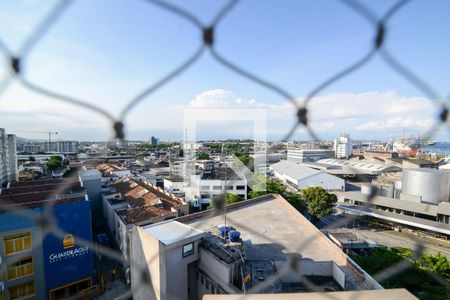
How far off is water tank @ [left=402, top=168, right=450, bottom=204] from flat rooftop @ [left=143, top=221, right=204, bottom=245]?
7426mm

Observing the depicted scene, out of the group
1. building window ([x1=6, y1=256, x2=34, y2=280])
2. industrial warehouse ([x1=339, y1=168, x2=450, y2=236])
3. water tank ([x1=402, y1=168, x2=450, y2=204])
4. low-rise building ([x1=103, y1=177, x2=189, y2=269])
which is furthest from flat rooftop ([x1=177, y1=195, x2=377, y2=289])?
water tank ([x1=402, y1=168, x2=450, y2=204])

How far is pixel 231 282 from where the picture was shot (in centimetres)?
262

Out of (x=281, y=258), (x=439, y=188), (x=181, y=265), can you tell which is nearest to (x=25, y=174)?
(x=181, y=265)

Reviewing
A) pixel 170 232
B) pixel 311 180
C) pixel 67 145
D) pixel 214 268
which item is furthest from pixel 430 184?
pixel 67 145

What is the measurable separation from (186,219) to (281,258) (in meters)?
1.65

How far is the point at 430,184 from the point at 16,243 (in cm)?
962

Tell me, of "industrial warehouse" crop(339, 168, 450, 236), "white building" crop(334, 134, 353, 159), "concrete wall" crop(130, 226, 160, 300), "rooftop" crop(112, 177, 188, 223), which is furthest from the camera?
"industrial warehouse" crop(339, 168, 450, 236)

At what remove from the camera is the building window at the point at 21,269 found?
381cm

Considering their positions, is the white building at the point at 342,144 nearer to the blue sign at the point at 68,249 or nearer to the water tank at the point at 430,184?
the water tank at the point at 430,184

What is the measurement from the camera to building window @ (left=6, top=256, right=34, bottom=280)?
381cm

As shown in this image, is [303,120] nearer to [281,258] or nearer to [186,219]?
[281,258]

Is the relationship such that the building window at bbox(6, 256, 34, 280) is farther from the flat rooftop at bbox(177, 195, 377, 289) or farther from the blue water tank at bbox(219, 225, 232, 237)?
the blue water tank at bbox(219, 225, 232, 237)

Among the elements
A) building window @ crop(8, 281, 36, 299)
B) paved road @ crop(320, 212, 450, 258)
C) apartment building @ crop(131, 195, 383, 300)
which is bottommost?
paved road @ crop(320, 212, 450, 258)

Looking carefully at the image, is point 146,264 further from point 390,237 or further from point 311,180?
point 311,180
